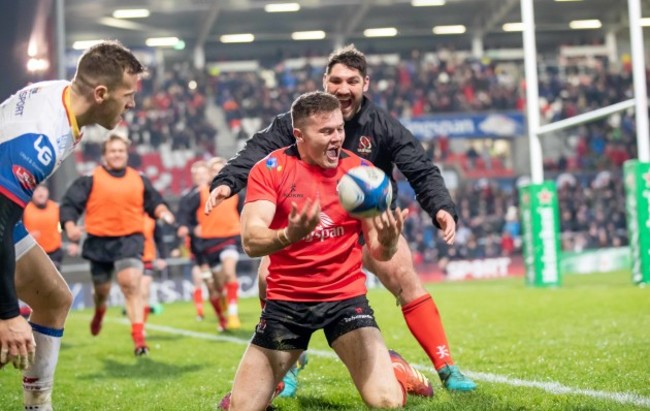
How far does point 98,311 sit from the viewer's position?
11.7 metres

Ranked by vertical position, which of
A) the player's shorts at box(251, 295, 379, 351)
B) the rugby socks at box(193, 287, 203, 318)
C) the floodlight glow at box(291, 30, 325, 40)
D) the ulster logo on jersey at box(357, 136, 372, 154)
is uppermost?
the floodlight glow at box(291, 30, 325, 40)

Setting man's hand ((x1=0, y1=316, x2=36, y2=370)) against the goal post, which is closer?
man's hand ((x1=0, y1=316, x2=36, y2=370))

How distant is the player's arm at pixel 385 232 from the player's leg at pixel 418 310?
1194 mm

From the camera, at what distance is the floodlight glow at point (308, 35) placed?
146 feet

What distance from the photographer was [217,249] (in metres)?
13.9

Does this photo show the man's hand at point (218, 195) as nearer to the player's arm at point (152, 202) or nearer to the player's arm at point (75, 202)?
the player's arm at point (152, 202)

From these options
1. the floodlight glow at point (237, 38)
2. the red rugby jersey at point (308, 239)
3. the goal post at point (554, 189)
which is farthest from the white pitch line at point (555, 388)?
the floodlight glow at point (237, 38)

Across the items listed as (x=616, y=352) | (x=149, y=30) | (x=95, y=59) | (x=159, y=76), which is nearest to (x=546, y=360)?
(x=616, y=352)

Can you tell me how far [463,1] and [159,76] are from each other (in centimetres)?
1305

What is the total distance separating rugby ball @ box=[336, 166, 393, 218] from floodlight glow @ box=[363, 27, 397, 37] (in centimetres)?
4062

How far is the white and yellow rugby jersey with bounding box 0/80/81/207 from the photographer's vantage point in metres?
4.38

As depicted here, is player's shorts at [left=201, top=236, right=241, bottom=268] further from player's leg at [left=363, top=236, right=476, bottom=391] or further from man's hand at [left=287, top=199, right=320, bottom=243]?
man's hand at [left=287, top=199, right=320, bottom=243]

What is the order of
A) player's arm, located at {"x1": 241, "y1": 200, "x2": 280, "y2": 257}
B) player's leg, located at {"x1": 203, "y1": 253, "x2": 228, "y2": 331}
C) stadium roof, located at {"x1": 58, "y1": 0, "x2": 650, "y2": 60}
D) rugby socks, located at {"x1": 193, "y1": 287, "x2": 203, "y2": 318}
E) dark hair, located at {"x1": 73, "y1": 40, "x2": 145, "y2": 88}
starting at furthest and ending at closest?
stadium roof, located at {"x1": 58, "y1": 0, "x2": 650, "y2": 60} < rugby socks, located at {"x1": 193, "y1": 287, "x2": 203, "y2": 318} < player's leg, located at {"x1": 203, "y1": 253, "x2": 228, "y2": 331} < player's arm, located at {"x1": 241, "y1": 200, "x2": 280, "y2": 257} < dark hair, located at {"x1": 73, "y1": 40, "x2": 145, "y2": 88}

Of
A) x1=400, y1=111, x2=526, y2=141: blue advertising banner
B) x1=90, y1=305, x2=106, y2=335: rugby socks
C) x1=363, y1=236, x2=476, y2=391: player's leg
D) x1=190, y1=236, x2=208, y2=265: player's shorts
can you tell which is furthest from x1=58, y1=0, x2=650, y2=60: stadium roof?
x1=363, y1=236, x2=476, y2=391: player's leg
